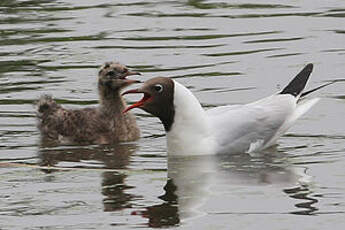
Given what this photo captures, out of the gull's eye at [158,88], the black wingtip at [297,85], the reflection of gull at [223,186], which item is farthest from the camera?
the black wingtip at [297,85]

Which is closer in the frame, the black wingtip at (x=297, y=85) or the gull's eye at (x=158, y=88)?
the gull's eye at (x=158, y=88)

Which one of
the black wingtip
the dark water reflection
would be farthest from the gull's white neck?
the black wingtip

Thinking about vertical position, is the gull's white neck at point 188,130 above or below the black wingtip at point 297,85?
below

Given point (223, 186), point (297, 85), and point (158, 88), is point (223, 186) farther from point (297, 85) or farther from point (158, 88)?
point (297, 85)

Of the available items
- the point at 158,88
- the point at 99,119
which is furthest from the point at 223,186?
the point at 99,119

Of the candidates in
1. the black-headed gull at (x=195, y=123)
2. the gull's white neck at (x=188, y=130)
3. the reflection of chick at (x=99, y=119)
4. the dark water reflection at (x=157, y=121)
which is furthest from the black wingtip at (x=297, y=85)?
the reflection of chick at (x=99, y=119)

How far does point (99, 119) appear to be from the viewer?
12.9 metres

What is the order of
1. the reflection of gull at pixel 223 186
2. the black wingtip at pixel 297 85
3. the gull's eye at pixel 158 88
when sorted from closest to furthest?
the reflection of gull at pixel 223 186 → the gull's eye at pixel 158 88 → the black wingtip at pixel 297 85

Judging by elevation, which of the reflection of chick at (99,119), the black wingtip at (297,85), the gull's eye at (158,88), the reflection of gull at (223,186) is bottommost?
the reflection of gull at (223,186)

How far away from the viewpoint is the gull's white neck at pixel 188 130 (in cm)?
1167

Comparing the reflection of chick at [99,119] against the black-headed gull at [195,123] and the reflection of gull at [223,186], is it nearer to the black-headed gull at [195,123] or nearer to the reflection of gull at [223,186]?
the black-headed gull at [195,123]

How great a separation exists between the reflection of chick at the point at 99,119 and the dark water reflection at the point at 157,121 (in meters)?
0.19

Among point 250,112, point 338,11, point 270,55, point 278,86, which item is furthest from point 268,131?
point 338,11

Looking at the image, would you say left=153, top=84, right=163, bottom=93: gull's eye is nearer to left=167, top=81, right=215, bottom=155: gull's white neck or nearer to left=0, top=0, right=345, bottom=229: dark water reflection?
left=167, top=81, right=215, bottom=155: gull's white neck
